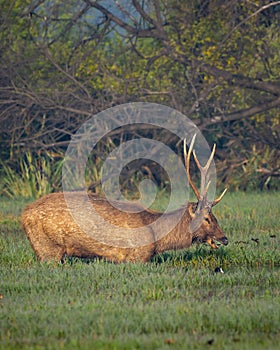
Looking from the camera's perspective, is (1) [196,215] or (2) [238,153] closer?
(1) [196,215]

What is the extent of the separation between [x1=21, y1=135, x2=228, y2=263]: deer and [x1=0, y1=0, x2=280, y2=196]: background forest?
28.6ft

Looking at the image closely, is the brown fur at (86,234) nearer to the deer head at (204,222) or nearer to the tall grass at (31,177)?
the deer head at (204,222)

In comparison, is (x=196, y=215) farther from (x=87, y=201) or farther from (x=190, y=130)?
(x=190, y=130)

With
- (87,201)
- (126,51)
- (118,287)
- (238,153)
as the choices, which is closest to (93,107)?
(126,51)

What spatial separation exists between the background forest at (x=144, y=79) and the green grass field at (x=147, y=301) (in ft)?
27.3

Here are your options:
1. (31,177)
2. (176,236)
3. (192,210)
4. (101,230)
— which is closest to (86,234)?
(101,230)

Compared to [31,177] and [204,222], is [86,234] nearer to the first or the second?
[204,222]

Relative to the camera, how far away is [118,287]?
25.1 feet

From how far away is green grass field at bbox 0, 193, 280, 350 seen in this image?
581cm

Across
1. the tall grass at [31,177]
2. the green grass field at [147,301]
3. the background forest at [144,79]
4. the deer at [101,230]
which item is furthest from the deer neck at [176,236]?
the tall grass at [31,177]

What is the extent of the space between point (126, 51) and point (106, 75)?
1741 mm

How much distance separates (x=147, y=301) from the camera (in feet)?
23.3

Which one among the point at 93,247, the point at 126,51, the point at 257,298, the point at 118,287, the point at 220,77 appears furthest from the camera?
the point at 126,51

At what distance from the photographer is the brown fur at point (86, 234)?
9086 millimetres
